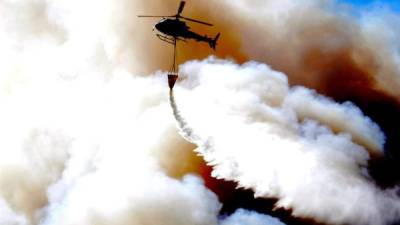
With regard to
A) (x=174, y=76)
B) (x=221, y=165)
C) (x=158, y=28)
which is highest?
(x=158, y=28)

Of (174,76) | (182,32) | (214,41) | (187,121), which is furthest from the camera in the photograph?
(187,121)

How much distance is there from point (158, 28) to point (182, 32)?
1.64 metres

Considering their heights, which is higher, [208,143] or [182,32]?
[182,32]

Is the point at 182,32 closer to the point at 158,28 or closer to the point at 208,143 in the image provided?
the point at 158,28

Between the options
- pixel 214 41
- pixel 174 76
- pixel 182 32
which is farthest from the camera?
pixel 214 41

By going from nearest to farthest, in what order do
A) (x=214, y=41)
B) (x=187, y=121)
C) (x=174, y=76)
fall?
(x=174, y=76), (x=214, y=41), (x=187, y=121)

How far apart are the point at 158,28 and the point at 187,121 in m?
9.17

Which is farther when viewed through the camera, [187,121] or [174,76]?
[187,121]

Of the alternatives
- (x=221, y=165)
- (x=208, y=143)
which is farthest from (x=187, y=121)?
(x=221, y=165)

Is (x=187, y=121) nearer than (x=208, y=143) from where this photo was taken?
No

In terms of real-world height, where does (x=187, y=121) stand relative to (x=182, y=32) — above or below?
below

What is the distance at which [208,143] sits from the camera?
40.4 meters

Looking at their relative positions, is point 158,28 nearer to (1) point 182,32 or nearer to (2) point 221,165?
(1) point 182,32

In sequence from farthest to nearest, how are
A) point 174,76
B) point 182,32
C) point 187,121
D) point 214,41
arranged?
point 187,121, point 214,41, point 182,32, point 174,76
